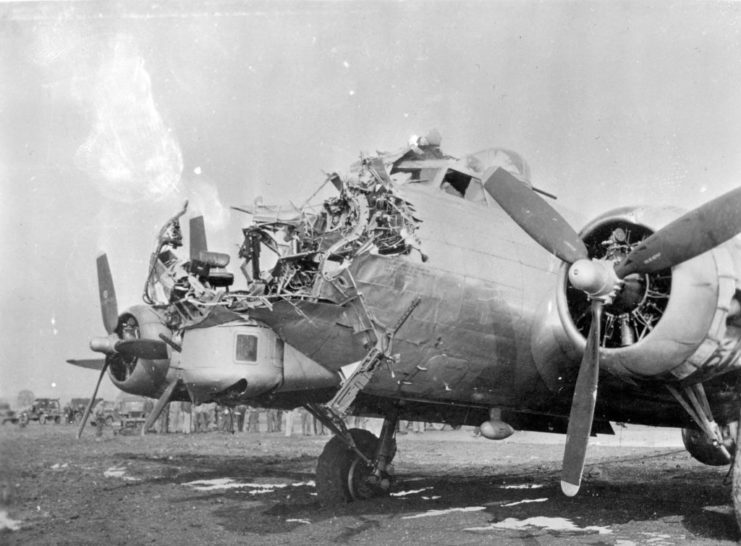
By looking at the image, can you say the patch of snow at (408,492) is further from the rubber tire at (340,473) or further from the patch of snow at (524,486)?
the patch of snow at (524,486)

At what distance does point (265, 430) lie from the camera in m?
39.2

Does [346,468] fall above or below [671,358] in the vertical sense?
below

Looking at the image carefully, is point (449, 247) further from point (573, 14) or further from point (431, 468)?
point (431, 468)

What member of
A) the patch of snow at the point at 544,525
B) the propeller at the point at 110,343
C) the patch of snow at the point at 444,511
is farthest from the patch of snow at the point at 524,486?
the propeller at the point at 110,343

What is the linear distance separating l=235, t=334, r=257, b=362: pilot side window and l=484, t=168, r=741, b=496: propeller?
385cm

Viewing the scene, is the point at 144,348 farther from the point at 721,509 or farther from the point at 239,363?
the point at 721,509

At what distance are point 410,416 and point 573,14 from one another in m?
6.35

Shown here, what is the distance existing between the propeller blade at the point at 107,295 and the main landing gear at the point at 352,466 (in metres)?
4.96

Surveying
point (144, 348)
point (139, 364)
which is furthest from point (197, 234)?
point (139, 364)

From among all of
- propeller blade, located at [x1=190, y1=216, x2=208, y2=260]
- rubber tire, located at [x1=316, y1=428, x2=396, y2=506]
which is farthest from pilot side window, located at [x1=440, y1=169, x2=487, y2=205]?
propeller blade, located at [x1=190, y1=216, x2=208, y2=260]

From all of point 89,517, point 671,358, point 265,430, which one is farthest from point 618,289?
point 265,430

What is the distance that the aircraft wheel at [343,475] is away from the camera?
11266 mm

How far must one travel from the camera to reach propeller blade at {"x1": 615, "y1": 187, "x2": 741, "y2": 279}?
25.1 ft

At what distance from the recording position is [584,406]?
8344 millimetres
